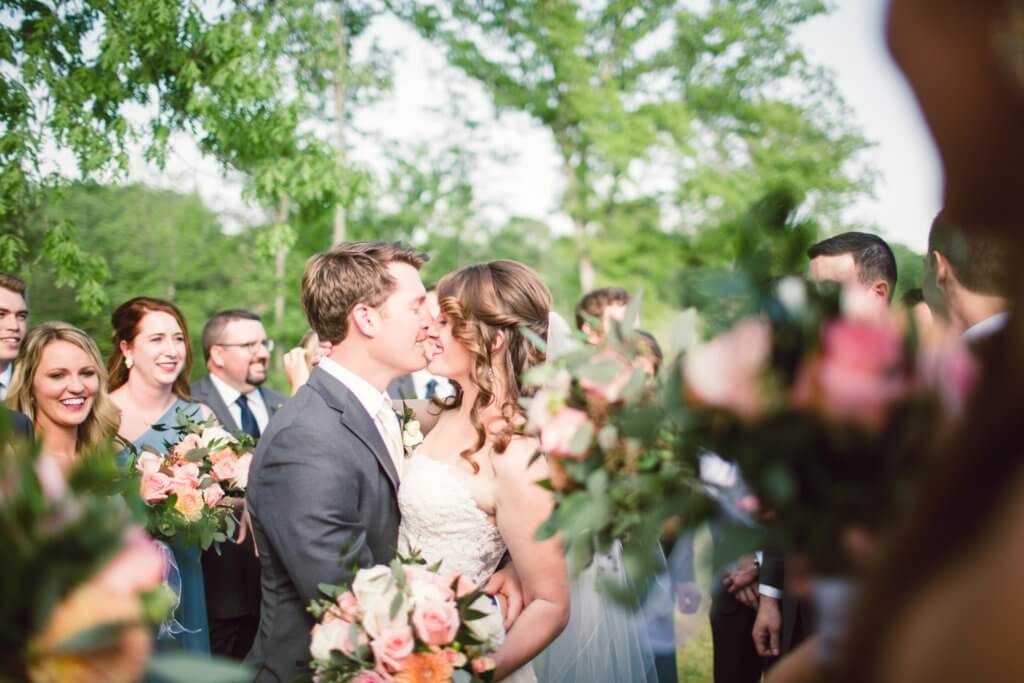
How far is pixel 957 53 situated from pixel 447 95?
59.8 feet

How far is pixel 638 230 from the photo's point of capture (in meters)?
20.0

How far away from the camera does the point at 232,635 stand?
5.25 meters

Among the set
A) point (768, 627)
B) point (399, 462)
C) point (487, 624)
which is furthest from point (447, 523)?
point (768, 627)

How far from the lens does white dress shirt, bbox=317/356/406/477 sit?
317 centimetres

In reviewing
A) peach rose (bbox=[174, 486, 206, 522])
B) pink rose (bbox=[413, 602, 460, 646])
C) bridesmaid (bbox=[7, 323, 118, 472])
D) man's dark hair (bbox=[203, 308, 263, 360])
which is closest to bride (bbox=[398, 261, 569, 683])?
pink rose (bbox=[413, 602, 460, 646])

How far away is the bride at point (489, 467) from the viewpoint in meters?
2.85

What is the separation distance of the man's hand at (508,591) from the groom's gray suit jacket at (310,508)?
41 cm

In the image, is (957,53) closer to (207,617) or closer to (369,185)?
(207,617)

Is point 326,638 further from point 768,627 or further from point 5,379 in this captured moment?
point 5,379

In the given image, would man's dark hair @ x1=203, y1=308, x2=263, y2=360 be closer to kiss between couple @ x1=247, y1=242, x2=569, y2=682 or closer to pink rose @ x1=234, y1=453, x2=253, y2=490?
pink rose @ x1=234, y1=453, x2=253, y2=490

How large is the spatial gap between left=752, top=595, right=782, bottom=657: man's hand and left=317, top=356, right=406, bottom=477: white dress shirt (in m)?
1.94

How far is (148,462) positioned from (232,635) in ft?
5.52

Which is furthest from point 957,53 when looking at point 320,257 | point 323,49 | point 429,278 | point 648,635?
point 429,278

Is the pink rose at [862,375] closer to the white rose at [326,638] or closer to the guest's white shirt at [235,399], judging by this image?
the white rose at [326,638]
